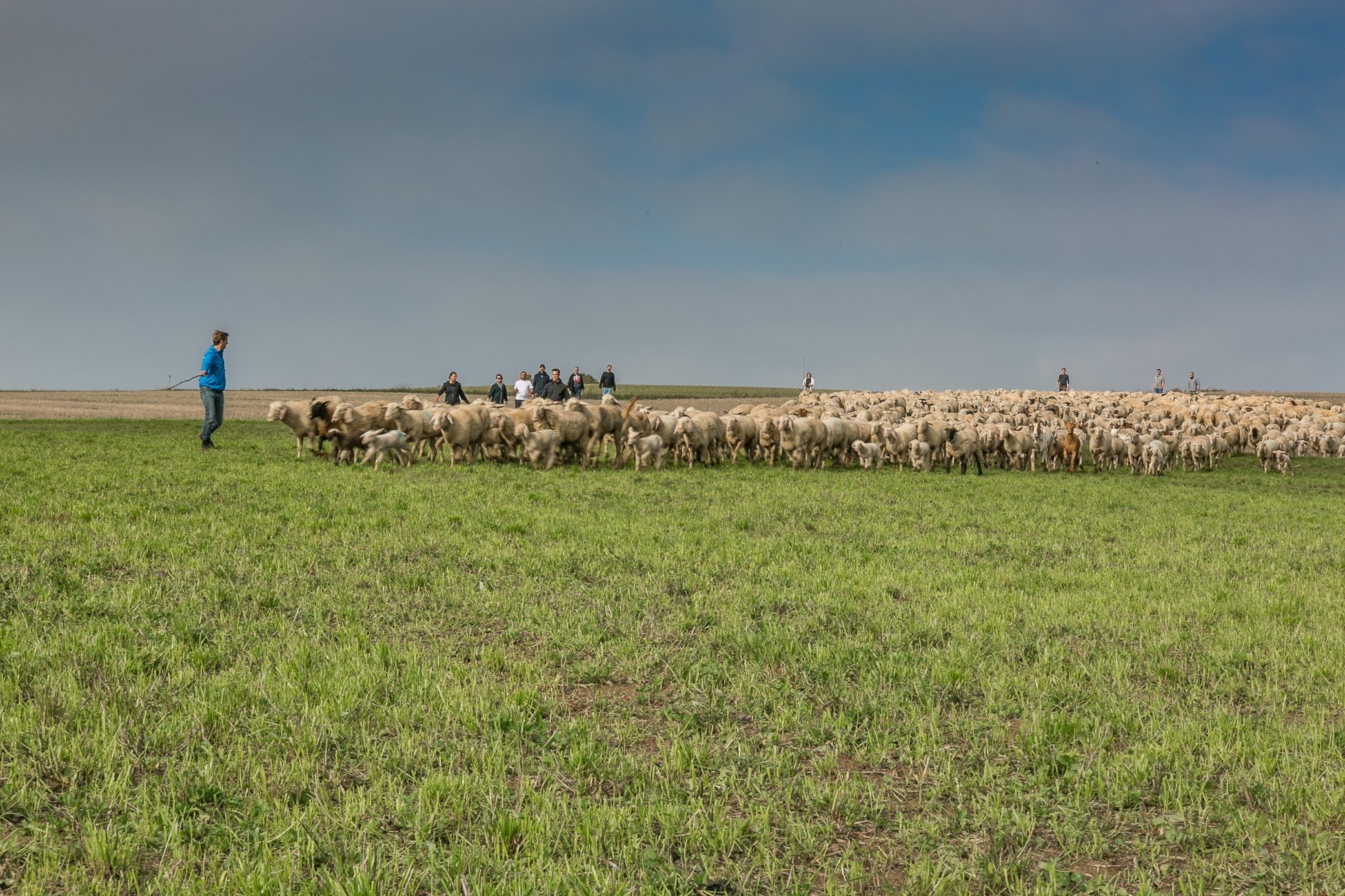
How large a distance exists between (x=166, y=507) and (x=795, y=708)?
9851 millimetres

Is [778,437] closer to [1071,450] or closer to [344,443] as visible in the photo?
[1071,450]

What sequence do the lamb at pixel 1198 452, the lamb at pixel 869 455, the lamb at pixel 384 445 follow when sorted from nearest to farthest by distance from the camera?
the lamb at pixel 384 445 < the lamb at pixel 869 455 < the lamb at pixel 1198 452

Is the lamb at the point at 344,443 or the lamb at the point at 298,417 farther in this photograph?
the lamb at the point at 298,417

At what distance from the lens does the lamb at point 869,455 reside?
2406cm

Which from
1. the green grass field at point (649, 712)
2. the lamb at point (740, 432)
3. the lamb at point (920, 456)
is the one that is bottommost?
the green grass field at point (649, 712)

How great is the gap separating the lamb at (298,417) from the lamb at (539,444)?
16.8ft

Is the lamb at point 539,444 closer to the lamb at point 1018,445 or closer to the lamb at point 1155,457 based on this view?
the lamb at point 1018,445

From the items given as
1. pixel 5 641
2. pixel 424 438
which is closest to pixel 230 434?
pixel 424 438

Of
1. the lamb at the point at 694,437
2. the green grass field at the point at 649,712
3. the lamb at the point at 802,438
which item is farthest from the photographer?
the lamb at the point at 802,438

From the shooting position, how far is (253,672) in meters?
5.66

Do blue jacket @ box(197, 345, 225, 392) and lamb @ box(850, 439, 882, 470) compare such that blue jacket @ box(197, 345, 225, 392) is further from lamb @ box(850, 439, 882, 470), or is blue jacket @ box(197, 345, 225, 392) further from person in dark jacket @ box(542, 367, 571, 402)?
lamb @ box(850, 439, 882, 470)

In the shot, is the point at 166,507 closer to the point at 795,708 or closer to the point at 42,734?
the point at 42,734

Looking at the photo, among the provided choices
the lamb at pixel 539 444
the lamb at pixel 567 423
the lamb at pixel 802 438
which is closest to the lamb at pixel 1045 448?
the lamb at pixel 802 438

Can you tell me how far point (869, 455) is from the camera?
24.1 m
